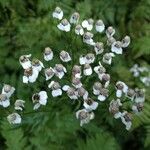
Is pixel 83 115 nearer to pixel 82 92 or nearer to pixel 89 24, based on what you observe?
pixel 82 92

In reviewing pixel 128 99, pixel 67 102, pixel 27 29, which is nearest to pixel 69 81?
pixel 67 102

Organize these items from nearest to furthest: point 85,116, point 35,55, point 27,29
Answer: point 85,116
point 35,55
point 27,29

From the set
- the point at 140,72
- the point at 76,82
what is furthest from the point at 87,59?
the point at 140,72

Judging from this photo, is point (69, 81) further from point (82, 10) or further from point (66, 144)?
point (82, 10)

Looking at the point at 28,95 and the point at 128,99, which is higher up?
the point at 128,99

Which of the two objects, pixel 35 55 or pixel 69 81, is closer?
pixel 69 81

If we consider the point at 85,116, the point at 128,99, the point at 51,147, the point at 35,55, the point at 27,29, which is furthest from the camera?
the point at 27,29

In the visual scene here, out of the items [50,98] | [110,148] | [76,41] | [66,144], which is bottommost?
[66,144]
